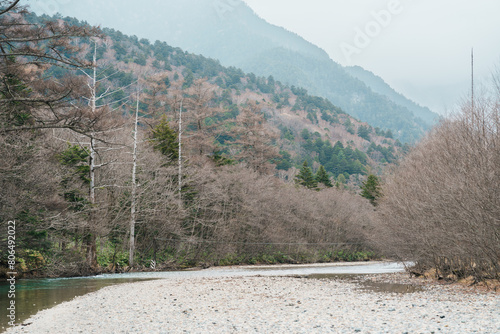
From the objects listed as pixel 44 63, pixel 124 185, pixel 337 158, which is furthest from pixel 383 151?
pixel 44 63

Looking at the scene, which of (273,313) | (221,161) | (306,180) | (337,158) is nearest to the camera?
(273,313)

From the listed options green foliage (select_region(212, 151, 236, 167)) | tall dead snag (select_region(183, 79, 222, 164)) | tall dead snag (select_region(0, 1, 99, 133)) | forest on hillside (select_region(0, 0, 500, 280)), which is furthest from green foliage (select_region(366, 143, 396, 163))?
tall dead snag (select_region(0, 1, 99, 133))

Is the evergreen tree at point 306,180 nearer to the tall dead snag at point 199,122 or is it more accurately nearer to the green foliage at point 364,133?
the tall dead snag at point 199,122

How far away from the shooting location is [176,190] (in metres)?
Answer: 34.0

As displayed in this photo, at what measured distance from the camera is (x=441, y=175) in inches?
600

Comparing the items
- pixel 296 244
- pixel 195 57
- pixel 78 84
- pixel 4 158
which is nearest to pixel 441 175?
pixel 78 84

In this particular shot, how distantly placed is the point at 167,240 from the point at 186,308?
21.6 metres

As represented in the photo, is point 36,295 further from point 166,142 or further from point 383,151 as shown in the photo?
point 383,151

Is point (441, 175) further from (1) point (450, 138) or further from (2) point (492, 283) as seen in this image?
(2) point (492, 283)

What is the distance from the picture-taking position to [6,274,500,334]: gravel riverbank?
346 inches

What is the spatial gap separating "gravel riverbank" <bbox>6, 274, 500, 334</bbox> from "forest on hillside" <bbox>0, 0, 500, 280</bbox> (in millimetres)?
3458

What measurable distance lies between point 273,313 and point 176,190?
954 inches

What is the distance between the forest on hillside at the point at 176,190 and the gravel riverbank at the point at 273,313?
346 centimetres

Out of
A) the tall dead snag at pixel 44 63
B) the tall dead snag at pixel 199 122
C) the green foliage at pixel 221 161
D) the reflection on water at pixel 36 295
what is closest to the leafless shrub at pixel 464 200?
the tall dead snag at pixel 44 63
